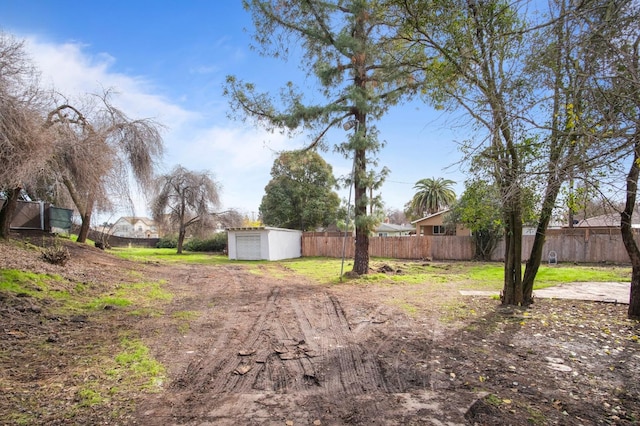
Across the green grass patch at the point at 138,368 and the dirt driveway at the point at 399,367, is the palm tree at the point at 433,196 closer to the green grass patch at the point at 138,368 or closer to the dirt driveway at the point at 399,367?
the dirt driveway at the point at 399,367

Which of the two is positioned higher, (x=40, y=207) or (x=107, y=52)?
(x=107, y=52)

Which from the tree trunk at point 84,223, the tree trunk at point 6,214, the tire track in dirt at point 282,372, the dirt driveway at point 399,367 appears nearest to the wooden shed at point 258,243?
the tree trunk at point 84,223

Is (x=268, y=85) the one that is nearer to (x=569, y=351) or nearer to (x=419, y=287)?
(x=419, y=287)

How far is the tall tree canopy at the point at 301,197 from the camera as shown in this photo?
28.5 meters

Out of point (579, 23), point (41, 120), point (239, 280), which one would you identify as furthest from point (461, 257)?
point (41, 120)

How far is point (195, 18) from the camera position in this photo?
7613 mm

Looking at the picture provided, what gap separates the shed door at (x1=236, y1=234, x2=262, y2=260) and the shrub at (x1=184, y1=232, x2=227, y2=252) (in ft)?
22.7

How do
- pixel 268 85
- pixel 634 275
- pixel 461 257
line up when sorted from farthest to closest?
pixel 461 257 → pixel 268 85 → pixel 634 275

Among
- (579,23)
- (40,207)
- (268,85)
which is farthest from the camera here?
(40,207)

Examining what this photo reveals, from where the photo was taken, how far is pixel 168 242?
1324 inches

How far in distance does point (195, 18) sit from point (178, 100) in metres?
3.04

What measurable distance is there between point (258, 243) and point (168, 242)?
1613 centimetres

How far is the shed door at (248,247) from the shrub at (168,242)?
1400 cm

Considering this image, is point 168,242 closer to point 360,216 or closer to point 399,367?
point 360,216
